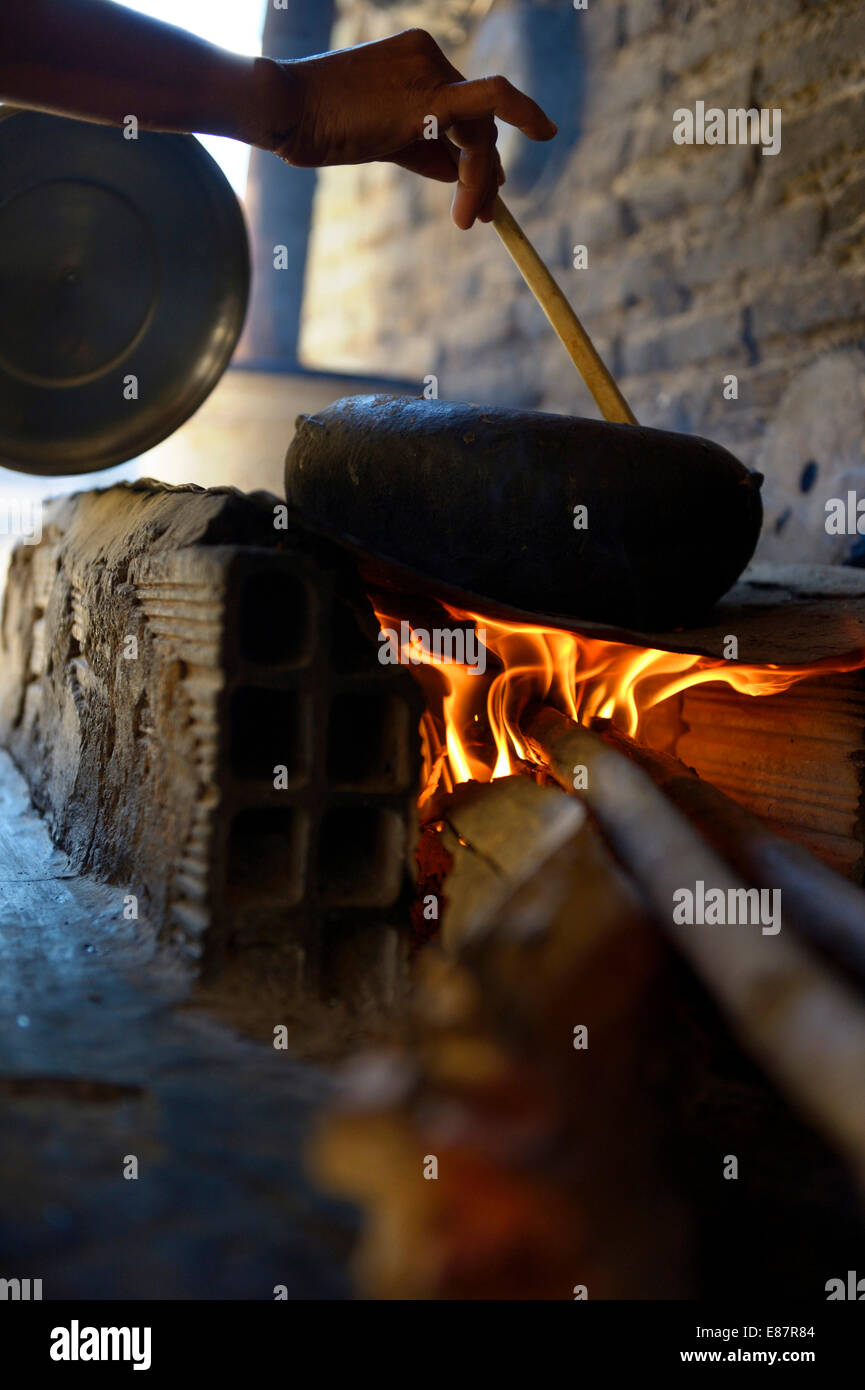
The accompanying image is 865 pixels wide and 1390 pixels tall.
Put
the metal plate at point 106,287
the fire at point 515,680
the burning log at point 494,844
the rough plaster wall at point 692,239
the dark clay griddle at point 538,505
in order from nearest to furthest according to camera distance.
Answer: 1. the burning log at point 494,844
2. the dark clay griddle at point 538,505
3. the fire at point 515,680
4. the metal plate at point 106,287
5. the rough plaster wall at point 692,239

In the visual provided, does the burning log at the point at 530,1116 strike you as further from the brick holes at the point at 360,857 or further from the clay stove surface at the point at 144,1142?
the brick holes at the point at 360,857

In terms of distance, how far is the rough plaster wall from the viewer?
285 centimetres

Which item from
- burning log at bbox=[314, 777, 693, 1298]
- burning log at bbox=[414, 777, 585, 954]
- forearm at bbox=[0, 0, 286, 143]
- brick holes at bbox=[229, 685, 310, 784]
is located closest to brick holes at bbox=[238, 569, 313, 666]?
brick holes at bbox=[229, 685, 310, 784]

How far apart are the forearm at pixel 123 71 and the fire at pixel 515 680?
82cm

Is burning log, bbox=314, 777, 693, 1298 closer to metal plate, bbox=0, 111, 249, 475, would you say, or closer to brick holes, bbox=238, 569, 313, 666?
brick holes, bbox=238, 569, 313, 666

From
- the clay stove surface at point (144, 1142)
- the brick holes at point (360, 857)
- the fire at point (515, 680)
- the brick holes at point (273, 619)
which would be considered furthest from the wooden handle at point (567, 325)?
the clay stove surface at point (144, 1142)

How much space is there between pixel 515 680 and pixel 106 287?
1076 mm

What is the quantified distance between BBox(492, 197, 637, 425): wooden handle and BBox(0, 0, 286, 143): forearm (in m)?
0.53

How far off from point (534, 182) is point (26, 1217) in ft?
12.8

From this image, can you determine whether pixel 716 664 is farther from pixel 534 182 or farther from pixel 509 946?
pixel 534 182

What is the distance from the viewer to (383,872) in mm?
1567

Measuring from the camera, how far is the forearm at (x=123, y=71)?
1517mm
